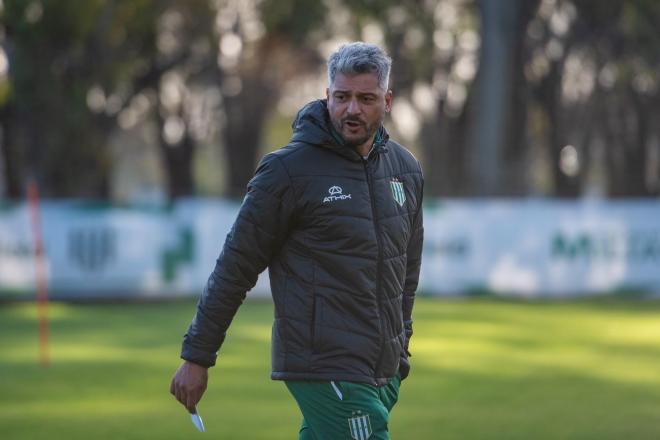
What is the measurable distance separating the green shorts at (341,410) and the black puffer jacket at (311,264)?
0.14 ft

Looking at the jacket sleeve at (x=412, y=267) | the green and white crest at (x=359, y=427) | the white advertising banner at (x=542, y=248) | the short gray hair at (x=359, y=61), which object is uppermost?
the short gray hair at (x=359, y=61)

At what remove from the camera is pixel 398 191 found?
18.9 ft

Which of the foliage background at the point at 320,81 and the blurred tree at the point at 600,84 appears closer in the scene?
the foliage background at the point at 320,81

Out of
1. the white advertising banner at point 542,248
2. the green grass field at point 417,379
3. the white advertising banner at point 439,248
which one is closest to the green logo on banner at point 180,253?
the white advertising banner at point 439,248

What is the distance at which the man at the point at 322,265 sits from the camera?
17.8ft

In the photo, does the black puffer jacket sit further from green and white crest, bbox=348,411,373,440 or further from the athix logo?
green and white crest, bbox=348,411,373,440

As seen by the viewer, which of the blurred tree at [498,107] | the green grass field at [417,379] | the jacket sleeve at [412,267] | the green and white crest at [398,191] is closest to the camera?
the green and white crest at [398,191]

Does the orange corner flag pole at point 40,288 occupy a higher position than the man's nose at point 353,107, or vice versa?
the man's nose at point 353,107

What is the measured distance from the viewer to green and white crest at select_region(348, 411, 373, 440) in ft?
17.9

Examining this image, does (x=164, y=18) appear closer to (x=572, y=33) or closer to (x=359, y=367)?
(x=572, y=33)

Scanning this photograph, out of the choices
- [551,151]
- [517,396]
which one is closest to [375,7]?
[551,151]

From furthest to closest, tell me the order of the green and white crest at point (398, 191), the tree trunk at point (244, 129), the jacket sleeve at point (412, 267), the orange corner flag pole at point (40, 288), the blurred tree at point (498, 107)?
the tree trunk at point (244, 129)
the blurred tree at point (498, 107)
the orange corner flag pole at point (40, 288)
the jacket sleeve at point (412, 267)
the green and white crest at point (398, 191)

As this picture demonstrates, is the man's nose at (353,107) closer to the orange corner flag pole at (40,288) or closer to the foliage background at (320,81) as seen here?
the orange corner flag pole at (40,288)

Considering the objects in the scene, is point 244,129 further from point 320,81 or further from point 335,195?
point 335,195
